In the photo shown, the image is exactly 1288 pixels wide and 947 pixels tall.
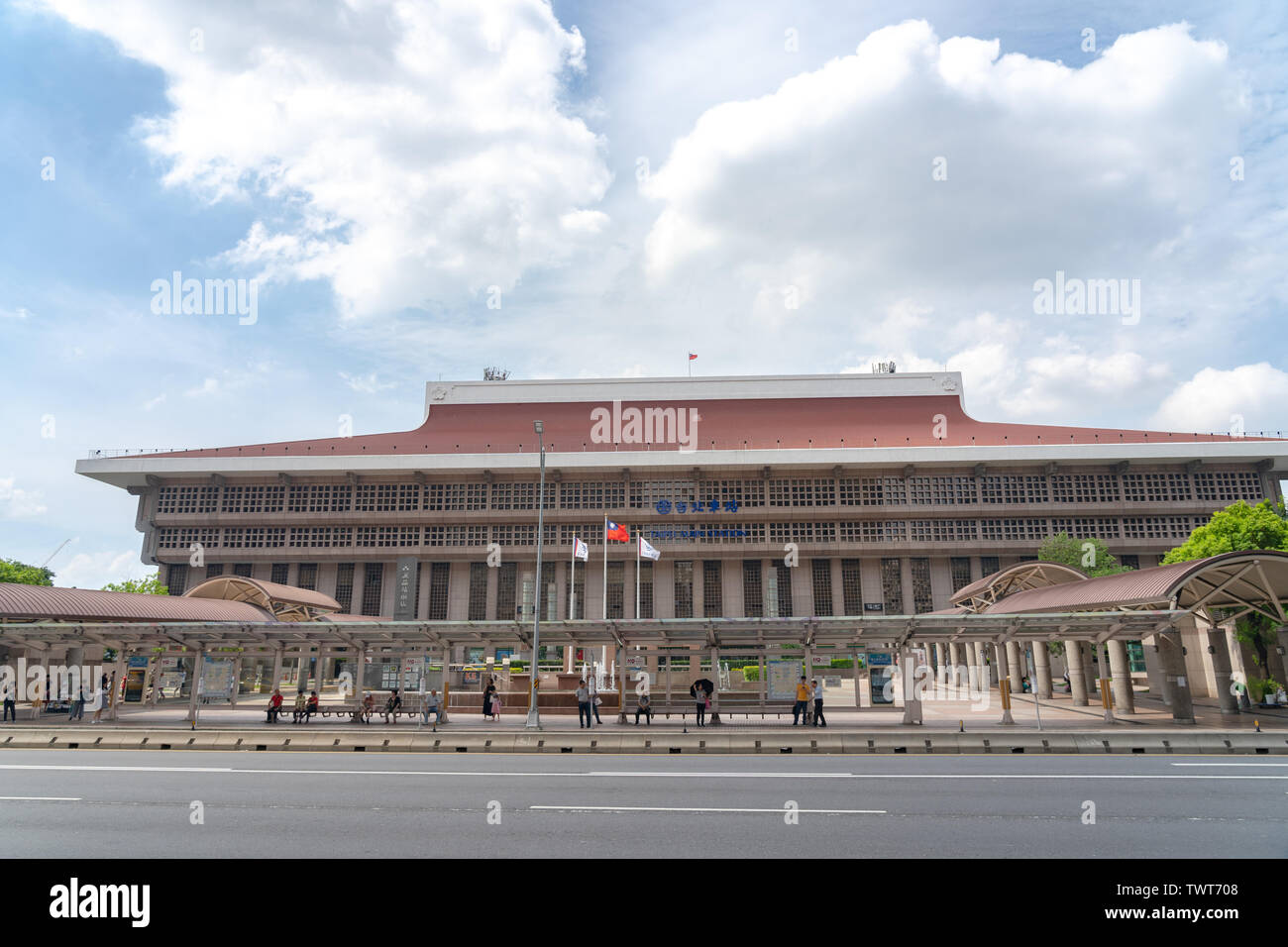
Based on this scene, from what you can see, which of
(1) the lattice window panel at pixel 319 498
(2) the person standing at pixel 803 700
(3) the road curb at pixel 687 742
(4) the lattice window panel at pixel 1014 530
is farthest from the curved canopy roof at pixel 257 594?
(4) the lattice window panel at pixel 1014 530

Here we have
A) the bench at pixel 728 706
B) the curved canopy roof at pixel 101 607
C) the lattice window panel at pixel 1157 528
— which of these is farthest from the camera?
the lattice window panel at pixel 1157 528

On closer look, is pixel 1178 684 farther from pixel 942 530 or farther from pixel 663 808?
pixel 942 530

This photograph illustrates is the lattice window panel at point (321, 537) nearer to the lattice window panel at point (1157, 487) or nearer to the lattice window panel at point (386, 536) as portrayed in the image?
the lattice window panel at point (386, 536)

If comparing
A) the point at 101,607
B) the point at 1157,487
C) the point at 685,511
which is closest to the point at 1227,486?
the point at 1157,487

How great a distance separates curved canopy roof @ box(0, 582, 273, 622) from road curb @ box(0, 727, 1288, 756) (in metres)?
7.02

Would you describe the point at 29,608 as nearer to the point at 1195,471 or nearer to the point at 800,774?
the point at 800,774

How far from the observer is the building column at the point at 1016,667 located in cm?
4378

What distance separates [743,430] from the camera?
66.4 m

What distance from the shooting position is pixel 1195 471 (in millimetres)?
59906

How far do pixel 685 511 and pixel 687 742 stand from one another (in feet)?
138

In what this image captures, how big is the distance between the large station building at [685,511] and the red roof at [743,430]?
329mm
